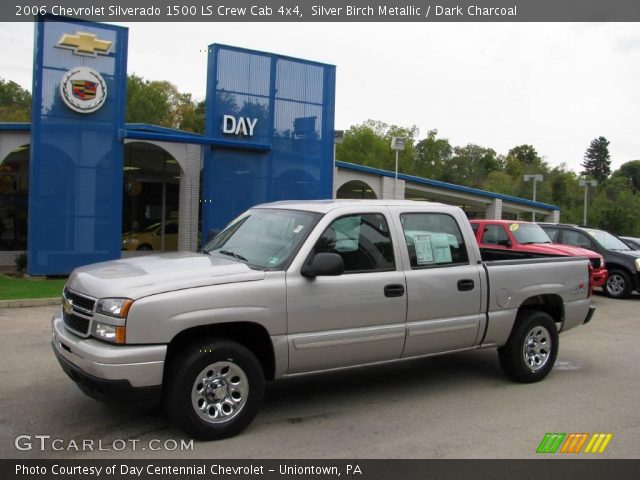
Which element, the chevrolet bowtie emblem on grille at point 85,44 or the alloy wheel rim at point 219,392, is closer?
the alloy wheel rim at point 219,392

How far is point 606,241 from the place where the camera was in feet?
49.9

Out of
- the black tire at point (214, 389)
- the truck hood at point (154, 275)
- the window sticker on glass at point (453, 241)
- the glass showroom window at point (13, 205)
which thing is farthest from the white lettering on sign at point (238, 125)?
the black tire at point (214, 389)

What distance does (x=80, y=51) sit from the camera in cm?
1439

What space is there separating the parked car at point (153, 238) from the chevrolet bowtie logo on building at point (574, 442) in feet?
57.1

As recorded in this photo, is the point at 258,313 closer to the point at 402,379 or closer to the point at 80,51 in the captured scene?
the point at 402,379

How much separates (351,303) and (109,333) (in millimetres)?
1964

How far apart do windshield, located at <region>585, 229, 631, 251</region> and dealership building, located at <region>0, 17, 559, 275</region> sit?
24.6 feet

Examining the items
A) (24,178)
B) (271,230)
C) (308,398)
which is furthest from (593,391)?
(24,178)

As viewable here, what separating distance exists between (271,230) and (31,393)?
2741 mm

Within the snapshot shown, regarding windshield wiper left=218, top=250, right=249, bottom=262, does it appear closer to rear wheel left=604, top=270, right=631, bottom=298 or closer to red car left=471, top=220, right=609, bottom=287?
red car left=471, top=220, right=609, bottom=287

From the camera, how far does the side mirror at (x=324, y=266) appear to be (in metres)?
4.89

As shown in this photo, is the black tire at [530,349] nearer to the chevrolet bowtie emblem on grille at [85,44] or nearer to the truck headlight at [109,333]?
the truck headlight at [109,333]

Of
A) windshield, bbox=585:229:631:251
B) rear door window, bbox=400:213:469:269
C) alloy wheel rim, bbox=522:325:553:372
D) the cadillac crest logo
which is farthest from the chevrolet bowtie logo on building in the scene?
the cadillac crest logo

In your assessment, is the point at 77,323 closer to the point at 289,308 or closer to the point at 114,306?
the point at 114,306
